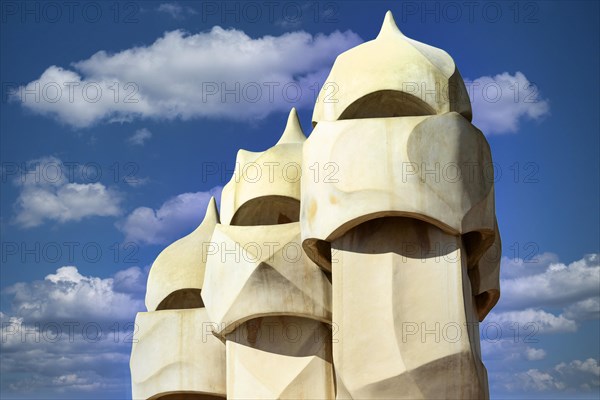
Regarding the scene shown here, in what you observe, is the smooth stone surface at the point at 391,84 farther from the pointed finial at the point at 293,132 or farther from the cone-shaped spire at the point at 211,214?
the cone-shaped spire at the point at 211,214

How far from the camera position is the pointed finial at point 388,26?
18.9 metres

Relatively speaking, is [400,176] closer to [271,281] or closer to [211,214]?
[271,281]

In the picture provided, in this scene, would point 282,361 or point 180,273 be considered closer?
point 282,361

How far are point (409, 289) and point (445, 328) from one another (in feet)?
2.89

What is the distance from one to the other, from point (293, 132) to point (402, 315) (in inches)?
254

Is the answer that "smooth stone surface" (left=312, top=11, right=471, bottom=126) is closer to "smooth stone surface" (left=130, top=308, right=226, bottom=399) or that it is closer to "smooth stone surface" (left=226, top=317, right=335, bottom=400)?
"smooth stone surface" (left=226, top=317, right=335, bottom=400)

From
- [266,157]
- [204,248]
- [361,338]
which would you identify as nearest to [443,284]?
[361,338]

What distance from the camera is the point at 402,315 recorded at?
657 inches

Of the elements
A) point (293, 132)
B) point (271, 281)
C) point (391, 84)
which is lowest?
point (271, 281)

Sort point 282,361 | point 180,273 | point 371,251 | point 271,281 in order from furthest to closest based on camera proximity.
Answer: point 180,273 → point 282,361 → point 271,281 → point 371,251

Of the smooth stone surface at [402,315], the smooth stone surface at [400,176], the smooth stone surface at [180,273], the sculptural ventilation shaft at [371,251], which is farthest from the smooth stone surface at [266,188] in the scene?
the smooth stone surface at [402,315]

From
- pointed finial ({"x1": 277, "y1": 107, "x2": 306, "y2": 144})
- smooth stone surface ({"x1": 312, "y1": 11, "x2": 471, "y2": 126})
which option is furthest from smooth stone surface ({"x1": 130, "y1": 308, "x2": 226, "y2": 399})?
smooth stone surface ({"x1": 312, "y1": 11, "x2": 471, "y2": 126})

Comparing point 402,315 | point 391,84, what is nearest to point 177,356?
point 402,315

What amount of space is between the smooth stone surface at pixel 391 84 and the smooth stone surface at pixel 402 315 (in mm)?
2189
